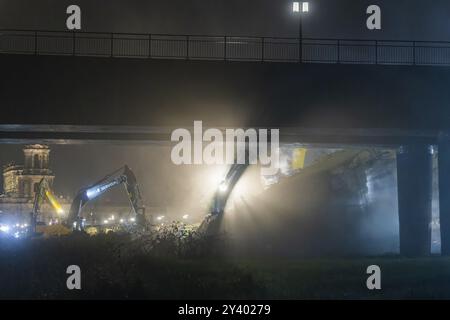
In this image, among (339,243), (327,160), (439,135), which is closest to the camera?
(439,135)

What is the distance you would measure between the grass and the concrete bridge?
780 centimetres

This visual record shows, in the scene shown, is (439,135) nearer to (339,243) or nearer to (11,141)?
(339,243)

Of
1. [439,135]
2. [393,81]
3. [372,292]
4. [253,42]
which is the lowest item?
[372,292]

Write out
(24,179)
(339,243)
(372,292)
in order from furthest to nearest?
(24,179)
(339,243)
(372,292)

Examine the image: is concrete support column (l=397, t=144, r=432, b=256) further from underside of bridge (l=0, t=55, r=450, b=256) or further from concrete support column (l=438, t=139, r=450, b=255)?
underside of bridge (l=0, t=55, r=450, b=256)

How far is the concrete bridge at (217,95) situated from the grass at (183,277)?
780 cm

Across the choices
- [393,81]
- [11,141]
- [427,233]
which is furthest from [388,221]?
[11,141]

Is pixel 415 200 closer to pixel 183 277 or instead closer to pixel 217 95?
pixel 217 95

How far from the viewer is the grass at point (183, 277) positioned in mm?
18688

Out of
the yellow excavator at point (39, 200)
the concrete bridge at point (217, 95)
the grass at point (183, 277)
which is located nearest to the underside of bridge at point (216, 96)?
the concrete bridge at point (217, 95)

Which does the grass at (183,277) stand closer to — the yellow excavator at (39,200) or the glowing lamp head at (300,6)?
the glowing lamp head at (300,6)

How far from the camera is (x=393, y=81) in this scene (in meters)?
32.2
